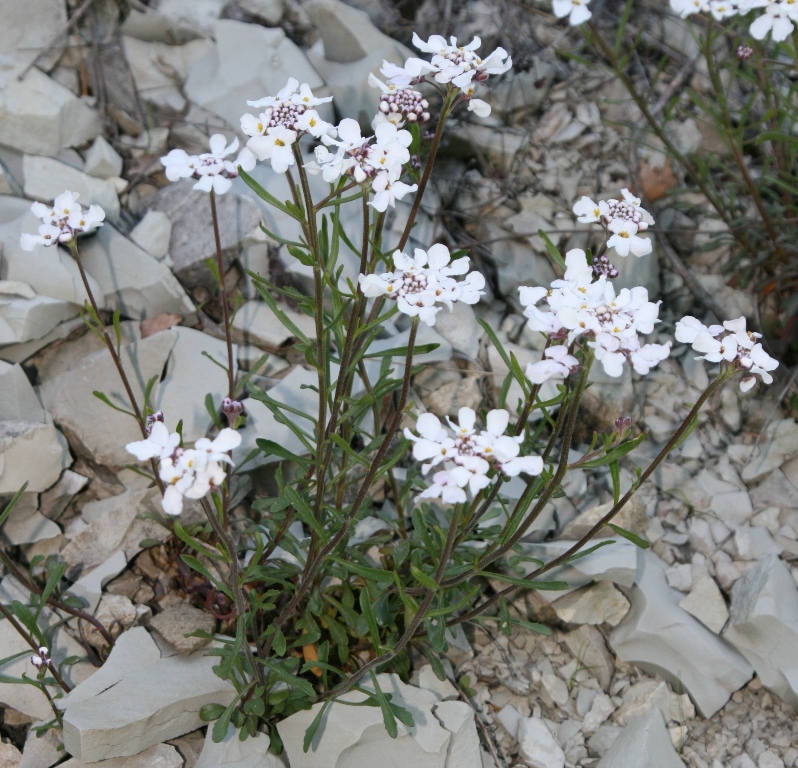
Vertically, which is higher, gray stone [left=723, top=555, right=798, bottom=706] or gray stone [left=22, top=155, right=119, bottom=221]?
gray stone [left=22, top=155, right=119, bottom=221]

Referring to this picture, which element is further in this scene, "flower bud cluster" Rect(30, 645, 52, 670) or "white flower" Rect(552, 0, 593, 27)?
"white flower" Rect(552, 0, 593, 27)

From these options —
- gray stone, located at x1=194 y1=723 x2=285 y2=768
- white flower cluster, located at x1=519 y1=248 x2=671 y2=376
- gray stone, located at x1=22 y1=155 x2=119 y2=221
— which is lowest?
gray stone, located at x1=194 y1=723 x2=285 y2=768

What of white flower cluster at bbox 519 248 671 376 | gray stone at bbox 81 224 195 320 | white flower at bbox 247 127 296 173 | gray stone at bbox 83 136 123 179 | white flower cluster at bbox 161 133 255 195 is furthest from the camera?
gray stone at bbox 83 136 123 179

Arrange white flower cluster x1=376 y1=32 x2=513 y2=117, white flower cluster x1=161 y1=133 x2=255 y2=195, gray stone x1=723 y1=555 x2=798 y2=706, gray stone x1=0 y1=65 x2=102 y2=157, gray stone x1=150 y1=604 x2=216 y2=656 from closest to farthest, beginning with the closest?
white flower cluster x1=376 y1=32 x2=513 y2=117 → white flower cluster x1=161 y1=133 x2=255 y2=195 → gray stone x1=150 y1=604 x2=216 y2=656 → gray stone x1=723 y1=555 x2=798 y2=706 → gray stone x1=0 y1=65 x2=102 y2=157

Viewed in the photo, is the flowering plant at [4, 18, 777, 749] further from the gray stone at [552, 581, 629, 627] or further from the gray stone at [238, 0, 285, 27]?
the gray stone at [238, 0, 285, 27]

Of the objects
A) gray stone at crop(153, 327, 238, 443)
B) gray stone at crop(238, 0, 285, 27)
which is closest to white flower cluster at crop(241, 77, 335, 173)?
gray stone at crop(153, 327, 238, 443)

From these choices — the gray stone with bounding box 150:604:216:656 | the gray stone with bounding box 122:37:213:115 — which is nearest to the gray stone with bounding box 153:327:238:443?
the gray stone with bounding box 150:604:216:656

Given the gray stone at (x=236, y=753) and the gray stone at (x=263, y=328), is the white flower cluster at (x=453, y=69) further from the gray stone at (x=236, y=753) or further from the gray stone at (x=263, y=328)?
the gray stone at (x=236, y=753)

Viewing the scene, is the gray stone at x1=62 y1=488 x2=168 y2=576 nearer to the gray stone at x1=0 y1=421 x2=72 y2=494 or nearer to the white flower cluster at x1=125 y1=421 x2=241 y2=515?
the gray stone at x1=0 y1=421 x2=72 y2=494
